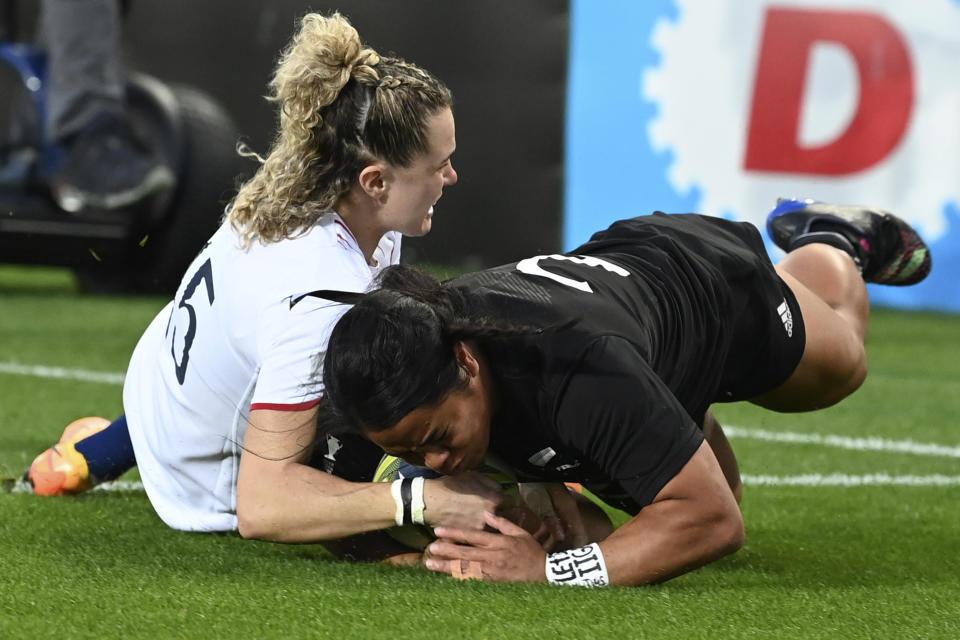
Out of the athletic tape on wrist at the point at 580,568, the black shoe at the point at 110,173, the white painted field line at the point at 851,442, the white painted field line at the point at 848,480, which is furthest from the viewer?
the black shoe at the point at 110,173

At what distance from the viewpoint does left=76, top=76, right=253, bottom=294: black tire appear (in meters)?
9.18

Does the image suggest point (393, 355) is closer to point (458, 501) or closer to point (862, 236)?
point (458, 501)

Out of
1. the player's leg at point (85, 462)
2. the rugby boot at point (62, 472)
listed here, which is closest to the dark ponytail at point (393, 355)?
the player's leg at point (85, 462)

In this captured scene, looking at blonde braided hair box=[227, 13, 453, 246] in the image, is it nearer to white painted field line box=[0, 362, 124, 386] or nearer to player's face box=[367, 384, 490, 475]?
player's face box=[367, 384, 490, 475]

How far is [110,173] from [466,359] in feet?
20.8

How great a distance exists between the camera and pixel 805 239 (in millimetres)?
4750

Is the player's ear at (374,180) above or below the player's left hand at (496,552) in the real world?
above

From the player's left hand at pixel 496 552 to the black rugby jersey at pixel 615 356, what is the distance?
16cm

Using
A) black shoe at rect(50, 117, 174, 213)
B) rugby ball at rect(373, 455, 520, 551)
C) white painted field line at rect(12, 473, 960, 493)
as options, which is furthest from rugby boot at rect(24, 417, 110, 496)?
black shoe at rect(50, 117, 174, 213)

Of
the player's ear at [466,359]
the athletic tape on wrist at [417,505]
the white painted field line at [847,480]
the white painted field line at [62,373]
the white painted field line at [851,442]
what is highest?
the player's ear at [466,359]

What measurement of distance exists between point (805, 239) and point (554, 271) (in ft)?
5.45

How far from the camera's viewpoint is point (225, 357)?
3516 mm

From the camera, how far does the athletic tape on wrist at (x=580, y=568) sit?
10.4 ft

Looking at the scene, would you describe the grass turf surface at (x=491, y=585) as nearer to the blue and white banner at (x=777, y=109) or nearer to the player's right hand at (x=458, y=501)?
the player's right hand at (x=458, y=501)
